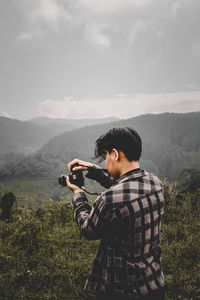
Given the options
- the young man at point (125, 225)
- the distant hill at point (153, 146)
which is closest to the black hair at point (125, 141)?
the young man at point (125, 225)

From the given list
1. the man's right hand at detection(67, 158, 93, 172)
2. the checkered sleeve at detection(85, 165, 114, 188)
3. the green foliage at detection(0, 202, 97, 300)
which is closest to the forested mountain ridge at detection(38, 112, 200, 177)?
the green foliage at detection(0, 202, 97, 300)

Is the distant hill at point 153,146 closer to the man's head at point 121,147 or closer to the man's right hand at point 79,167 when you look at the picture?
the man's right hand at point 79,167

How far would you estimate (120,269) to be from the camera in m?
1.37

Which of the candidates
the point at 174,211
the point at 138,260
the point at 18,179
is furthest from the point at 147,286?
the point at 18,179

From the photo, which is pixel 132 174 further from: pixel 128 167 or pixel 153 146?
pixel 153 146

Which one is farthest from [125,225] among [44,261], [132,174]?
[44,261]

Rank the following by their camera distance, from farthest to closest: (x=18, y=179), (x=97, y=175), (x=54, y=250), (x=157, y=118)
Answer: (x=157, y=118) → (x=18, y=179) → (x=54, y=250) → (x=97, y=175)

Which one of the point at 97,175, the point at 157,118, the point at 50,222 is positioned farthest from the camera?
the point at 157,118

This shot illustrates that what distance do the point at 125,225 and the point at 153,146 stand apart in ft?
423

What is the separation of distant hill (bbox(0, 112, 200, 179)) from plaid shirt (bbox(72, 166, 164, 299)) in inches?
3854

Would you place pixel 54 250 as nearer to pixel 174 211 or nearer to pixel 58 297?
pixel 58 297

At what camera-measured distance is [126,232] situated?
1300mm

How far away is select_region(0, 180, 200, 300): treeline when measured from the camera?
337cm

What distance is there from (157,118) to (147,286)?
178071 mm
